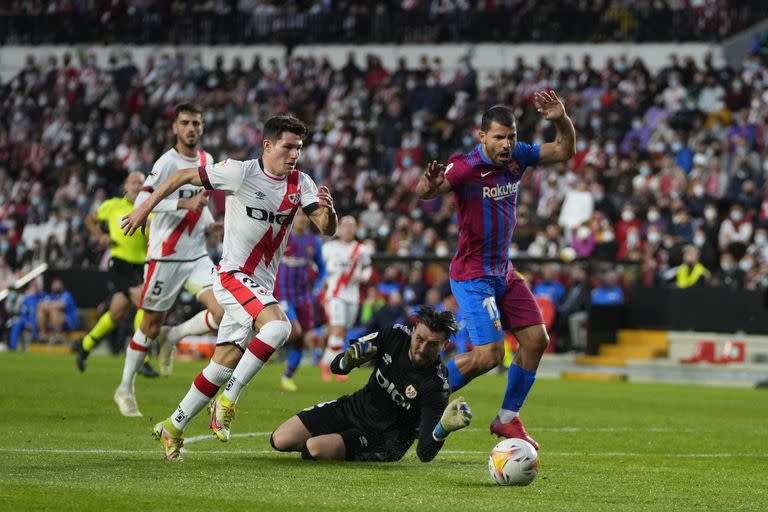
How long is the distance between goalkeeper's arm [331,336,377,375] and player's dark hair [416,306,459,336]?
43cm

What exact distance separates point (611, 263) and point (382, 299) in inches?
176

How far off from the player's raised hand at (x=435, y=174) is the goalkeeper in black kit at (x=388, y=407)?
1.02 m

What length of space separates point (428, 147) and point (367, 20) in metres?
8.38

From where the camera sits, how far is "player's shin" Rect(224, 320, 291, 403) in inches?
380

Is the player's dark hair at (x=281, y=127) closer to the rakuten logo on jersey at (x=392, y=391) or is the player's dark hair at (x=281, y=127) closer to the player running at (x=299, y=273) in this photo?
the rakuten logo on jersey at (x=392, y=391)

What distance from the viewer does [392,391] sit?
9.80 metres

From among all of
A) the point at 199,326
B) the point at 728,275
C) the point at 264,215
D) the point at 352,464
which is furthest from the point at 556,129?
the point at 728,275

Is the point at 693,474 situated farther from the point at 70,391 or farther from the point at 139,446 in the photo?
the point at 70,391

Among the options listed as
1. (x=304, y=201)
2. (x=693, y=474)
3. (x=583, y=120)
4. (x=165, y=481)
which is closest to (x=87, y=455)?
(x=165, y=481)

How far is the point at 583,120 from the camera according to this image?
32.9 m

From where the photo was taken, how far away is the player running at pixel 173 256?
1334cm

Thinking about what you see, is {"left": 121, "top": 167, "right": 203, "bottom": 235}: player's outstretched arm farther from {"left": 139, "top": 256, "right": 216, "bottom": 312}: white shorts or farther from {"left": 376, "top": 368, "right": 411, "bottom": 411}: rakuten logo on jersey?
{"left": 139, "top": 256, "right": 216, "bottom": 312}: white shorts

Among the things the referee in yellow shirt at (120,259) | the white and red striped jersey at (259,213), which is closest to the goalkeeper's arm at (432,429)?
the white and red striped jersey at (259,213)

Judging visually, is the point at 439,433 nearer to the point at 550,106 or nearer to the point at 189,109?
the point at 550,106
